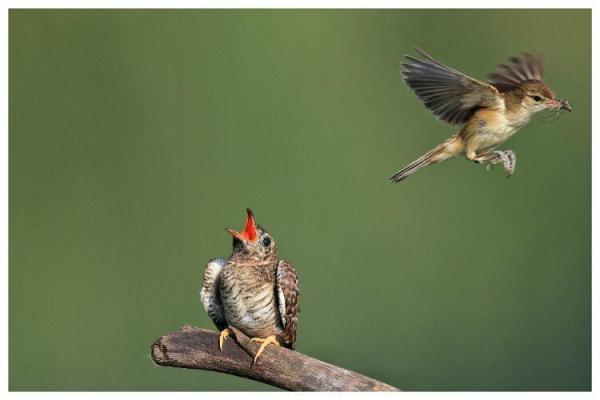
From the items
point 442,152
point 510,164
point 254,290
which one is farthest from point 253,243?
point 510,164

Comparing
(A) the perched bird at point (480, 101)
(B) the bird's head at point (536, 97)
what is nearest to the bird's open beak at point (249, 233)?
(A) the perched bird at point (480, 101)

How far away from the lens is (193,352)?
12.9 feet

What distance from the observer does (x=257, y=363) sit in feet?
13.1

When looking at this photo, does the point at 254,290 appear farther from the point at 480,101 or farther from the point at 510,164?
the point at 480,101

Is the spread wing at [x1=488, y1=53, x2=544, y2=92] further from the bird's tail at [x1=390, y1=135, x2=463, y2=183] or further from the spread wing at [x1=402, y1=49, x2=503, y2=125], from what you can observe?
the bird's tail at [x1=390, y1=135, x2=463, y2=183]

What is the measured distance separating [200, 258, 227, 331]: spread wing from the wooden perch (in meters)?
0.27

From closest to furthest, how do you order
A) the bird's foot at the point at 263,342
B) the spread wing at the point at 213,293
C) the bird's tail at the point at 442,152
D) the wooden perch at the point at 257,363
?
the wooden perch at the point at 257,363, the bird's foot at the point at 263,342, the spread wing at the point at 213,293, the bird's tail at the point at 442,152

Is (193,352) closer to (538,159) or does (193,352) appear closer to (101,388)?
(101,388)

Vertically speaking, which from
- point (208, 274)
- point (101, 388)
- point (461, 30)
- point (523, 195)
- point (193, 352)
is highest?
point (461, 30)

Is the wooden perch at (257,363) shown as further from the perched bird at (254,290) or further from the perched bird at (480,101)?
the perched bird at (480,101)

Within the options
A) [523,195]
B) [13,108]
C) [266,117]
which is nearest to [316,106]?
[266,117]

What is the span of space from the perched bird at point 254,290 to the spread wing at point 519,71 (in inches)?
53.4

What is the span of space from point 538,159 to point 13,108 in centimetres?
417

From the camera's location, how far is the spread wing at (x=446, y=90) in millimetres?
4324
